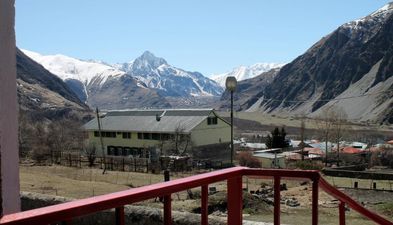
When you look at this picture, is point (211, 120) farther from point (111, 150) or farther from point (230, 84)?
point (230, 84)

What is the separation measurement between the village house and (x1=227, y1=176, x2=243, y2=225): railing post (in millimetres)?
51840

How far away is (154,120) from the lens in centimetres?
6362

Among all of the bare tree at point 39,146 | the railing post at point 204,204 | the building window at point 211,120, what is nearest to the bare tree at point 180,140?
the building window at point 211,120

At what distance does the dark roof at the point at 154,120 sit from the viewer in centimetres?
6019

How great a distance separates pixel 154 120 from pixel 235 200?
2359 inches

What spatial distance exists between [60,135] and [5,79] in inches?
2771

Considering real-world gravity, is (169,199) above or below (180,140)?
above

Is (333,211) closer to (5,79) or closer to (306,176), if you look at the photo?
(306,176)

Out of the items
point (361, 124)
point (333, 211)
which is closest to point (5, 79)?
point (333, 211)

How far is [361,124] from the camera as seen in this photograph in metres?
164

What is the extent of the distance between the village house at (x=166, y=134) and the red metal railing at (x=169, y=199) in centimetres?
5179

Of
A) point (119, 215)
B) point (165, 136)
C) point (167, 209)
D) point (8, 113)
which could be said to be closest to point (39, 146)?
point (165, 136)

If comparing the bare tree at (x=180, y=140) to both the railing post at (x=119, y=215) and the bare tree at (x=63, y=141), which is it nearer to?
the bare tree at (x=63, y=141)

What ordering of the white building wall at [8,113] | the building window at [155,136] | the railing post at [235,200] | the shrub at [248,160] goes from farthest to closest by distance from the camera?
1. the building window at [155,136]
2. the shrub at [248,160]
3. the railing post at [235,200]
4. the white building wall at [8,113]
